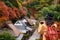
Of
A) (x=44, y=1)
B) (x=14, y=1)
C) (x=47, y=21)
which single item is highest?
(x=44, y=1)

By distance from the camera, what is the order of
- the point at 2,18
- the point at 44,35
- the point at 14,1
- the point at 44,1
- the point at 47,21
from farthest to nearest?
the point at 44,1 → the point at 14,1 → the point at 2,18 → the point at 47,21 → the point at 44,35

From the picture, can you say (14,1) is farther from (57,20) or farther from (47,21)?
(47,21)

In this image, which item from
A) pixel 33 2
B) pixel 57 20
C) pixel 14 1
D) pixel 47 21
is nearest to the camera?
pixel 47 21

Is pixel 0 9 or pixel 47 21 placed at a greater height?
pixel 0 9

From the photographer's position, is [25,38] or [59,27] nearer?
[59,27]

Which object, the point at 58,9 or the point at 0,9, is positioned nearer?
the point at 0,9

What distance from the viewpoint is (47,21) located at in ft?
26.2

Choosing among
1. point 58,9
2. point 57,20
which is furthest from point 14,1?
point 57,20

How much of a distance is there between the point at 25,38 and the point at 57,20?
1915mm

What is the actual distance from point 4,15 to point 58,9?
14.6ft

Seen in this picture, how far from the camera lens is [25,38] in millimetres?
13070

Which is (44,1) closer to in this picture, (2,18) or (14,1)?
(14,1)

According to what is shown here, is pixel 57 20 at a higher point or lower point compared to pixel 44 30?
higher

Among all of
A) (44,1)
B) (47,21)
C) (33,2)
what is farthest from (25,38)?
(33,2)
